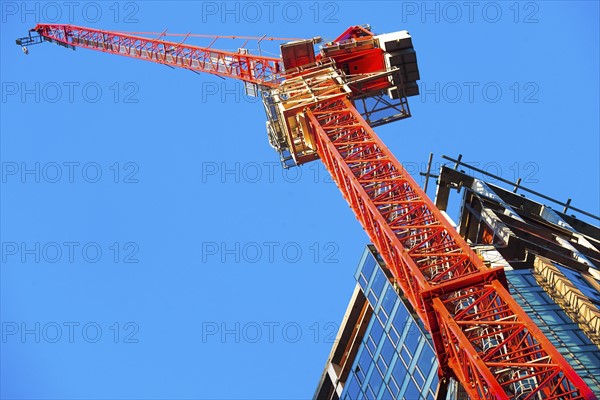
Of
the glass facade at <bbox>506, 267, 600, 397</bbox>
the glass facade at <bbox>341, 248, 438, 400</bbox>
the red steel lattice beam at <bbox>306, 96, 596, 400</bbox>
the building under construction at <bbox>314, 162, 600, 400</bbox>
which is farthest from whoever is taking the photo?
the glass facade at <bbox>341, 248, 438, 400</bbox>

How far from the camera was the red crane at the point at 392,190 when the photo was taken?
45.0m

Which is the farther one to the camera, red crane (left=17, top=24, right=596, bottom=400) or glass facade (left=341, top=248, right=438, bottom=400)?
glass facade (left=341, top=248, right=438, bottom=400)

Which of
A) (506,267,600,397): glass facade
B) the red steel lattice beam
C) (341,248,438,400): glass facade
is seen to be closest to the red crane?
the red steel lattice beam

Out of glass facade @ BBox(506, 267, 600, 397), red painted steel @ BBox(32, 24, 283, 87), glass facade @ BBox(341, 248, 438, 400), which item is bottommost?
glass facade @ BBox(506, 267, 600, 397)

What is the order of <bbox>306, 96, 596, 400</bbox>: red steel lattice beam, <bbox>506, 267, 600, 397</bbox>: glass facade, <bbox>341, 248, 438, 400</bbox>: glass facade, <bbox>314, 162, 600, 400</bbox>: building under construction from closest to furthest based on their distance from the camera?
<bbox>306, 96, 596, 400</bbox>: red steel lattice beam, <bbox>506, 267, 600, 397</bbox>: glass facade, <bbox>314, 162, 600, 400</bbox>: building under construction, <bbox>341, 248, 438, 400</bbox>: glass facade

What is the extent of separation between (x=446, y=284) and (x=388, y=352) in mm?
17588

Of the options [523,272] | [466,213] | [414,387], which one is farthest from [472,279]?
[466,213]

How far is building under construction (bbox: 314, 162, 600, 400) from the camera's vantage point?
54.6m

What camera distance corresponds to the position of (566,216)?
2857 inches

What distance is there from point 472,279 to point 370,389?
20491mm

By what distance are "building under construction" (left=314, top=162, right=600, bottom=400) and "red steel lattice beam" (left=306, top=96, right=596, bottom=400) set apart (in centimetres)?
178

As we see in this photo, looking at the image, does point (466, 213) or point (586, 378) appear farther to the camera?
point (466, 213)

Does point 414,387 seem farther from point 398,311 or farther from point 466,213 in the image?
point 466,213

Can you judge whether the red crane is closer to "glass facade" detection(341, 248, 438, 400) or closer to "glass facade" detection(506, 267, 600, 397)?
"glass facade" detection(506, 267, 600, 397)
